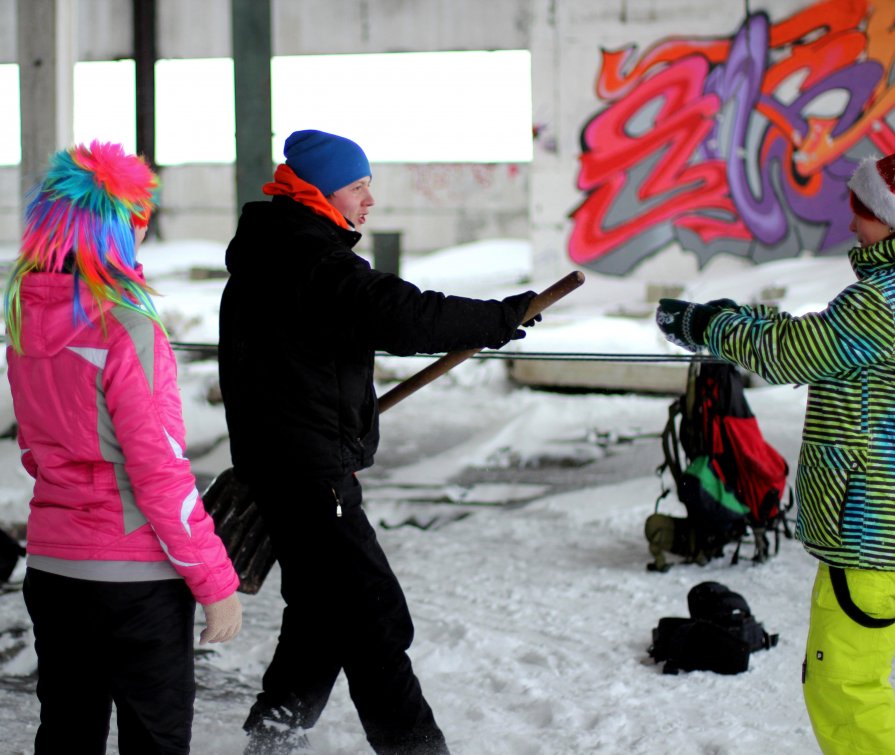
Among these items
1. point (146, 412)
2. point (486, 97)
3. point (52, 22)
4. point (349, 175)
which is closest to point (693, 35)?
point (486, 97)

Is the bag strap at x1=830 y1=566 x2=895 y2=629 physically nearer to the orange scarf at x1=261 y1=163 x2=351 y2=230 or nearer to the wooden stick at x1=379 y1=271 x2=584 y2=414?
the wooden stick at x1=379 y1=271 x2=584 y2=414

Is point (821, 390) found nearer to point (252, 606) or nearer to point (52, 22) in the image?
point (252, 606)

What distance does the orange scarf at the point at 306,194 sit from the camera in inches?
106

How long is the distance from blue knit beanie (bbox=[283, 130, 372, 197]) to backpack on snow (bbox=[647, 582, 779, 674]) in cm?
196

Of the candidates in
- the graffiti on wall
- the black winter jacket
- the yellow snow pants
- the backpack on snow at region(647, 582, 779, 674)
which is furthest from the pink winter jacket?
the graffiti on wall

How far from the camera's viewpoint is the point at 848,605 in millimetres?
2398

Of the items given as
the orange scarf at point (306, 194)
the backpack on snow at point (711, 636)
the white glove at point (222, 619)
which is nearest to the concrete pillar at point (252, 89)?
the backpack on snow at point (711, 636)

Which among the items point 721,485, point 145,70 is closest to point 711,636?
point 721,485

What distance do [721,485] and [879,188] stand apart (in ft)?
8.74

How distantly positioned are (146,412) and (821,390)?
4.62ft

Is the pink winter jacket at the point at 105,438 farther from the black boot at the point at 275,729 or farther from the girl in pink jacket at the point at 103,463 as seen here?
the black boot at the point at 275,729

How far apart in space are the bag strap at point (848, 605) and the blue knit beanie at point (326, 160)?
1417 mm

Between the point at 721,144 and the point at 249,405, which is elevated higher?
the point at 721,144

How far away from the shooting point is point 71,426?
212 cm
